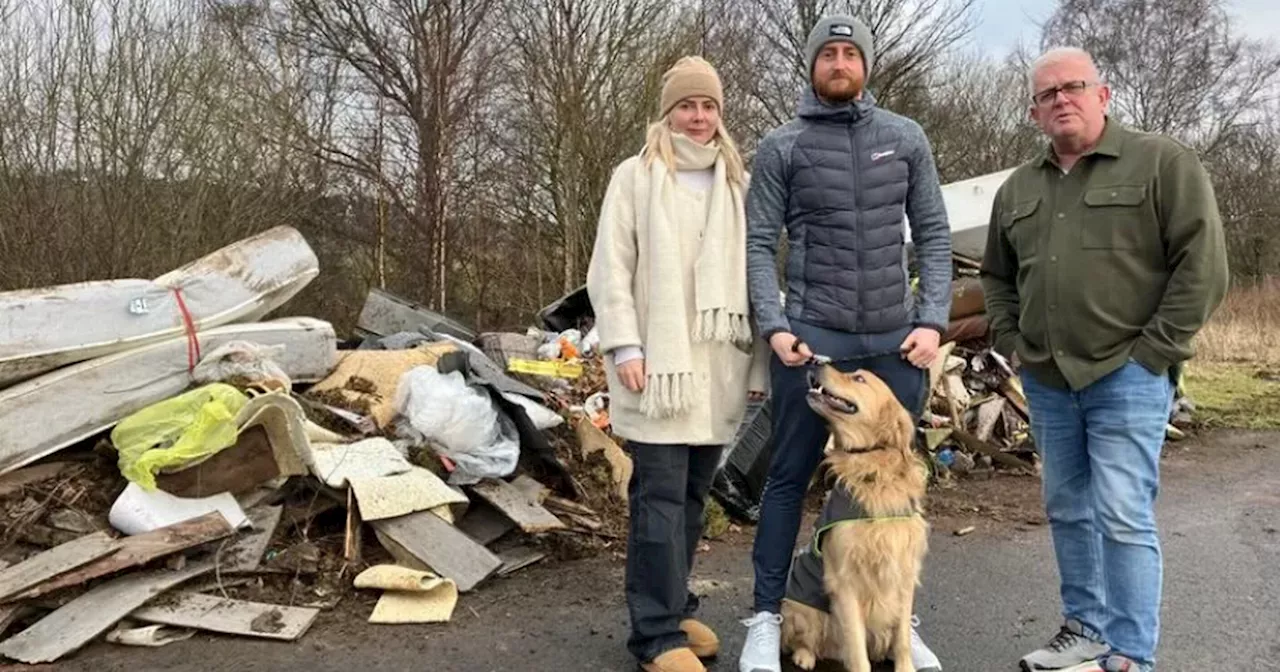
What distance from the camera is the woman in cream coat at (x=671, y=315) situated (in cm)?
308

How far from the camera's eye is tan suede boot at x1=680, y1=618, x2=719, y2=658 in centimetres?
352

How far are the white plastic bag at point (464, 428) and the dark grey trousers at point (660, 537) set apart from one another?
194 cm

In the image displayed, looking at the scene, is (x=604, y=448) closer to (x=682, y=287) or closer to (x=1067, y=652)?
(x=682, y=287)

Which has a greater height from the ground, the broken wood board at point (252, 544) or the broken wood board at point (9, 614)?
the broken wood board at point (252, 544)

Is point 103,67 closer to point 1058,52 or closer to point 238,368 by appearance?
point 238,368

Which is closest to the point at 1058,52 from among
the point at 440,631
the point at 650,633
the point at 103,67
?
the point at 650,633

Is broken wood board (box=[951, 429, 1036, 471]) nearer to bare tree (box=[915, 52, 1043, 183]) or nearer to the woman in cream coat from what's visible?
the woman in cream coat

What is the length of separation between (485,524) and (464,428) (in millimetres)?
563

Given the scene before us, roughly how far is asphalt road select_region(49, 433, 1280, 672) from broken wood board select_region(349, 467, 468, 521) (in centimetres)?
54

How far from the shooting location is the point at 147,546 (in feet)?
13.4

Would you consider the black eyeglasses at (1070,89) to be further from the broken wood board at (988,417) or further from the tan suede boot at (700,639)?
the broken wood board at (988,417)

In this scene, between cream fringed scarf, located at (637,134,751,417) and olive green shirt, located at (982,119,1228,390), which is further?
cream fringed scarf, located at (637,134,751,417)

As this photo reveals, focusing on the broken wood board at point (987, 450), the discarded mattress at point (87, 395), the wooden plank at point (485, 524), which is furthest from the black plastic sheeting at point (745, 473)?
the discarded mattress at point (87, 395)

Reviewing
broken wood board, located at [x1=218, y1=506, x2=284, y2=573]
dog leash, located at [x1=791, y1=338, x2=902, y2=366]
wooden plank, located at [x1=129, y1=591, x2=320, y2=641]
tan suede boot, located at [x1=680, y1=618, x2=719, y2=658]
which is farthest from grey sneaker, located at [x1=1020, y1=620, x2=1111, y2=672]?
broken wood board, located at [x1=218, y1=506, x2=284, y2=573]
